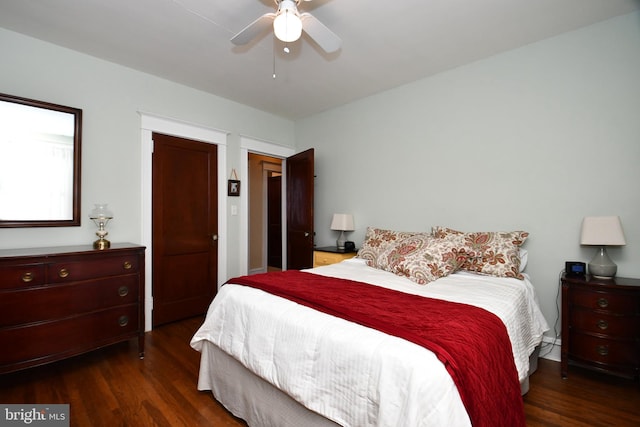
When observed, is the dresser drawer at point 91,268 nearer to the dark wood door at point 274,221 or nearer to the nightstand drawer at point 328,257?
the nightstand drawer at point 328,257

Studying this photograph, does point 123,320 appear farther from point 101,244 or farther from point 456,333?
point 456,333

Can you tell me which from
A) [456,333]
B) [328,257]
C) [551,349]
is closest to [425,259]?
[456,333]

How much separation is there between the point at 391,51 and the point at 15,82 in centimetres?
319

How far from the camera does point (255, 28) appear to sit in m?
1.92

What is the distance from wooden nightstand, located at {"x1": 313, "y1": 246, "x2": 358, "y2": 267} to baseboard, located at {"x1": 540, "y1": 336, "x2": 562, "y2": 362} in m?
1.95

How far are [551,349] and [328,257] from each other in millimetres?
2238

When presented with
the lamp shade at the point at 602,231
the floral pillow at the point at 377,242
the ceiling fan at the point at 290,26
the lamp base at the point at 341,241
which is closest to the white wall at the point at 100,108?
the ceiling fan at the point at 290,26

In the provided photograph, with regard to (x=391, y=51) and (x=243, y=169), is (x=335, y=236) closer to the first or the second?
(x=243, y=169)

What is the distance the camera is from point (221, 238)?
12.4 feet

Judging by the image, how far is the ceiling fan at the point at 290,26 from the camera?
68.6 inches

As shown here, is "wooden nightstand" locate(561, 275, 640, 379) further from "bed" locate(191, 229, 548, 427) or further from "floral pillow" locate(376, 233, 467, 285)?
"floral pillow" locate(376, 233, 467, 285)

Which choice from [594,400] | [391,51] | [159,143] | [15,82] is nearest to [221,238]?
[159,143]

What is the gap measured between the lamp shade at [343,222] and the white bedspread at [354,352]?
1627mm

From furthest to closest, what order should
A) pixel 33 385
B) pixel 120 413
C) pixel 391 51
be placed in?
1. pixel 391 51
2. pixel 33 385
3. pixel 120 413
